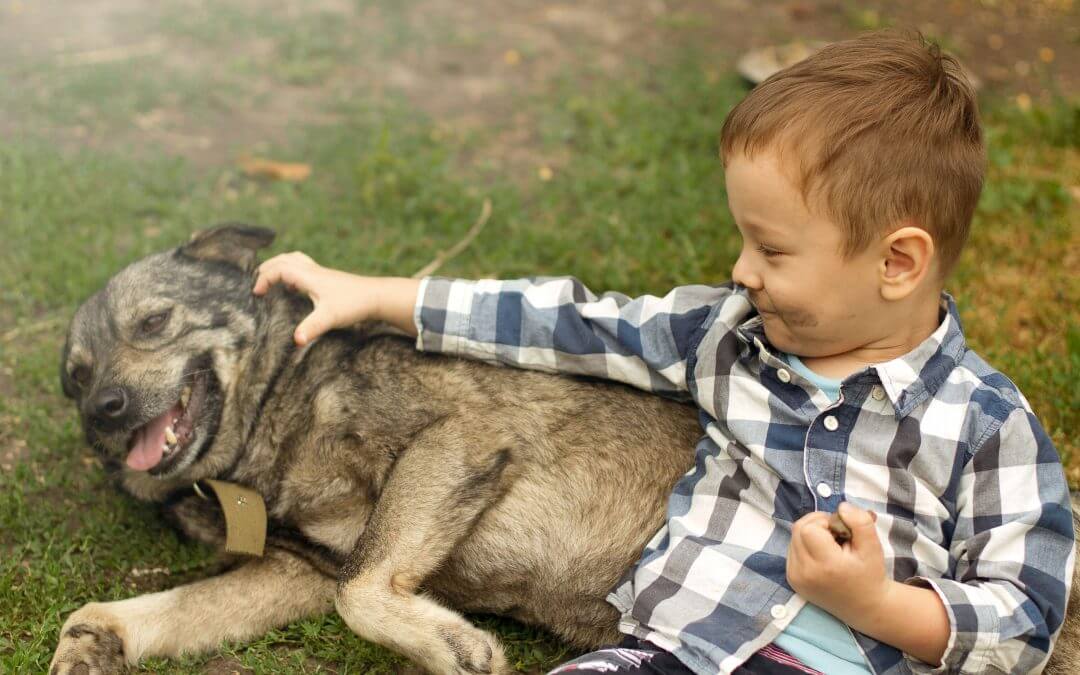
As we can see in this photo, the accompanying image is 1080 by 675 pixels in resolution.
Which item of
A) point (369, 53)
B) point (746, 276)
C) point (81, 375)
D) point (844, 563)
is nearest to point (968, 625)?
point (844, 563)

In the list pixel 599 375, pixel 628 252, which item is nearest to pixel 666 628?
pixel 599 375

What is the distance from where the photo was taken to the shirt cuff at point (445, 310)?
3350 mm

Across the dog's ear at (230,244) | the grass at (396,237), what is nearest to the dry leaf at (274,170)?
the grass at (396,237)

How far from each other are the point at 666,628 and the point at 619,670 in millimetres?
182

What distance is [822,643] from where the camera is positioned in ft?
8.46

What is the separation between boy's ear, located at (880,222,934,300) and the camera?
245 cm

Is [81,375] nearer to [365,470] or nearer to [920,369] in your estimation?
[365,470]

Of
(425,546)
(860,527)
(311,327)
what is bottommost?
(425,546)

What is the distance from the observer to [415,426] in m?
3.35

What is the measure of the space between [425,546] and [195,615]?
0.89m

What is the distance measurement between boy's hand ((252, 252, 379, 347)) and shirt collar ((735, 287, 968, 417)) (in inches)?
63.6

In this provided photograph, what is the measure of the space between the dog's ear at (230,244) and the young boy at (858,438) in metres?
1.99

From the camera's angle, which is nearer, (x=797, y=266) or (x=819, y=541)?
(x=819, y=541)

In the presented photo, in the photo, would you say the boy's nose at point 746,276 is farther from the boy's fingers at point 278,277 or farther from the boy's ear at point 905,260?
the boy's fingers at point 278,277
